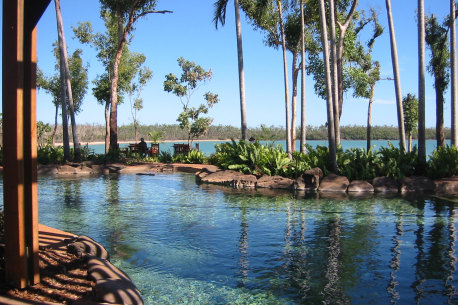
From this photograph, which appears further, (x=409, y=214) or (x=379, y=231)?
(x=409, y=214)

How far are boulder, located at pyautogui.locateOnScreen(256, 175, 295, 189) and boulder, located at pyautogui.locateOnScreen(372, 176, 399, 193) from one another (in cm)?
258

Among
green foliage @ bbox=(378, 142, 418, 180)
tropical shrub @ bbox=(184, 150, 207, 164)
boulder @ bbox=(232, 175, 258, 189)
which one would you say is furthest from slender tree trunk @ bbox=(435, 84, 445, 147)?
tropical shrub @ bbox=(184, 150, 207, 164)

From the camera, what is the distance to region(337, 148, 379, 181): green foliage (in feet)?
44.5

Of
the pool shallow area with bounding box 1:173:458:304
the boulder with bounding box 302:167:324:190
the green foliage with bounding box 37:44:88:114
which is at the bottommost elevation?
the pool shallow area with bounding box 1:173:458:304

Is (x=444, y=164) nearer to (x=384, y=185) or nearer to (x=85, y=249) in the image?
(x=384, y=185)

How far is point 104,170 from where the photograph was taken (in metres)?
19.0

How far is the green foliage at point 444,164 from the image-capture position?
13484 mm

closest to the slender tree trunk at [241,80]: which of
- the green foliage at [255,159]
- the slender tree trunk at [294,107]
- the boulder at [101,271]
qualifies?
the green foliage at [255,159]

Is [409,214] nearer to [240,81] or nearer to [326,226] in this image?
[326,226]

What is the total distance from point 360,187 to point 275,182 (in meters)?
2.77

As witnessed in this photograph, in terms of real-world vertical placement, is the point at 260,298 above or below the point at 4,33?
below

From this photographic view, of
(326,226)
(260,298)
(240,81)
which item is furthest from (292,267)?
(240,81)

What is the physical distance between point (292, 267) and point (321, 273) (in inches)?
16.7

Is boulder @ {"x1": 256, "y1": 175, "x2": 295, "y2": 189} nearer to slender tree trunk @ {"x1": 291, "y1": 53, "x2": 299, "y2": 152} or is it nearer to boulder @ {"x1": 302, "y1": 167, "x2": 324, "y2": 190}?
boulder @ {"x1": 302, "y1": 167, "x2": 324, "y2": 190}
